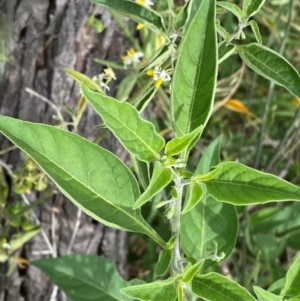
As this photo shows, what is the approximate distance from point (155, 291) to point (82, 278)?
376 mm

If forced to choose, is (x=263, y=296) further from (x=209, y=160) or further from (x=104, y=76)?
(x=104, y=76)

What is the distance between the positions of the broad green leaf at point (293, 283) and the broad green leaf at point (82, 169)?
0.82ft

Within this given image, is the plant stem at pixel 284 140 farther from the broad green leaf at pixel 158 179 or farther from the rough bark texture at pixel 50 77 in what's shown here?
the broad green leaf at pixel 158 179

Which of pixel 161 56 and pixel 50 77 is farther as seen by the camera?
pixel 50 77

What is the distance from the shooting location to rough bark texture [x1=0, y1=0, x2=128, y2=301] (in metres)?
1.06

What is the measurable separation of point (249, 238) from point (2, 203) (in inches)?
25.3

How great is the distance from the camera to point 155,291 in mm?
629

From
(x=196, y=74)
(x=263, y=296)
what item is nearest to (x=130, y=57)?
(x=196, y=74)

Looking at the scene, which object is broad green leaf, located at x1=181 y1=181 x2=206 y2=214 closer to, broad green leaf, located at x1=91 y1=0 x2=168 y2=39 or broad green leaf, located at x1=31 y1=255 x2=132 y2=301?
broad green leaf, located at x1=91 y1=0 x2=168 y2=39

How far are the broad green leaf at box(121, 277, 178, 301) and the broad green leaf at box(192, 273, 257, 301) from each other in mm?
42

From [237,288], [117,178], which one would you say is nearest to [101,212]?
[117,178]

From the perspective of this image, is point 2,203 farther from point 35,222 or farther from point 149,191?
point 149,191

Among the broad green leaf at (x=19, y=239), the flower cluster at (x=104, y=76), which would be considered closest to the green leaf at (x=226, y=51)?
the flower cluster at (x=104, y=76)

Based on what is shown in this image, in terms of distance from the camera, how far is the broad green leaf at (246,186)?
572mm
